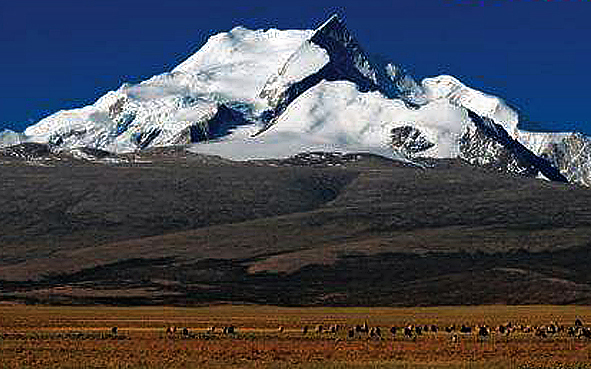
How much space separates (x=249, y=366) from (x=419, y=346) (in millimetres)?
22248

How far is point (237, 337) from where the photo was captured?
10106cm

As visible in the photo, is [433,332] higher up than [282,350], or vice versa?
[433,332]

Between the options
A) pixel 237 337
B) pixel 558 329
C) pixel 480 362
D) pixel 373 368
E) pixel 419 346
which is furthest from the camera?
pixel 558 329

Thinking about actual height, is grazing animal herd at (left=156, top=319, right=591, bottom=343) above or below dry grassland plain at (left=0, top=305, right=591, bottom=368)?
above

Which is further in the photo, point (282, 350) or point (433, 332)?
point (433, 332)

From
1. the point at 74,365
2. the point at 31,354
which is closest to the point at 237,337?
the point at 31,354

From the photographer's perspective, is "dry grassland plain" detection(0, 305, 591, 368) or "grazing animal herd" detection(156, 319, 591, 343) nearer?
"dry grassland plain" detection(0, 305, 591, 368)

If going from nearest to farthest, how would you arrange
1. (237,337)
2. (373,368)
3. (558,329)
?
(373,368), (237,337), (558,329)

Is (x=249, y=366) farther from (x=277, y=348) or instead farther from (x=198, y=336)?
(x=198, y=336)

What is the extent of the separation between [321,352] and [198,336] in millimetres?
22875

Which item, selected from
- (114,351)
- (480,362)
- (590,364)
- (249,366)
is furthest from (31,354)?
(590,364)

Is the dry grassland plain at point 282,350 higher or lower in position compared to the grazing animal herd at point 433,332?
lower

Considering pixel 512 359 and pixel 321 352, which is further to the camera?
pixel 321 352

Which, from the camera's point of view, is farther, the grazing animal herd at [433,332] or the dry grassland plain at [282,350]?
the grazing animal herd at [433,332]
